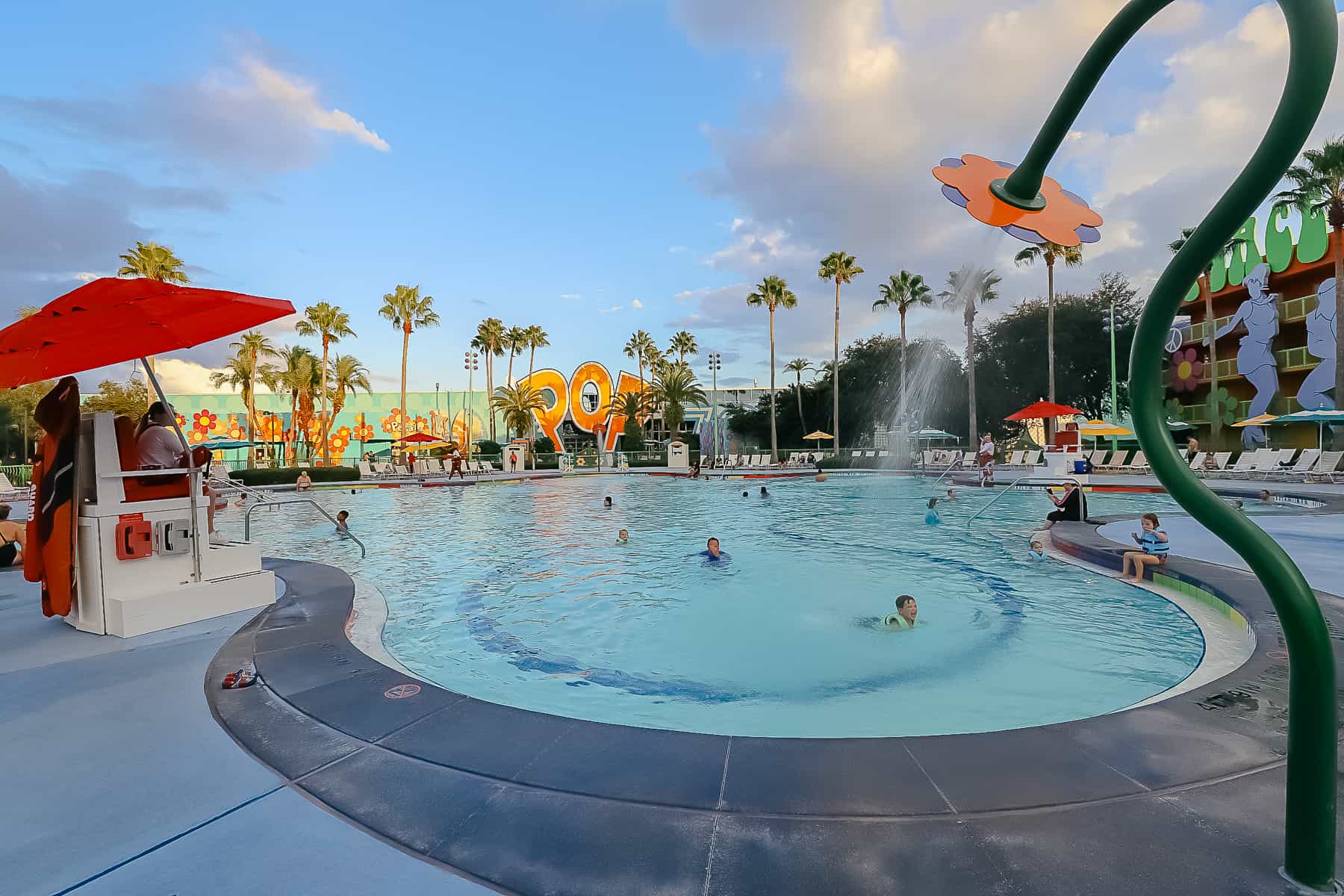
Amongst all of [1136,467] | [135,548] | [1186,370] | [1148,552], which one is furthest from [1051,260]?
[135,548]

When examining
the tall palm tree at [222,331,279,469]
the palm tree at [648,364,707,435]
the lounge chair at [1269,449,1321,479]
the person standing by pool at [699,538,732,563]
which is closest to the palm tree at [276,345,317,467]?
the tall palm tree at [222,331,279,469]

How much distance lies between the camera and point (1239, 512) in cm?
Result: 218

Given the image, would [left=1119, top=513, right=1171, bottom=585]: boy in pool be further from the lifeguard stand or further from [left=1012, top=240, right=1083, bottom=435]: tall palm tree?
[left=1012, top=240, right=1083, bottom=435]: tall palm tree

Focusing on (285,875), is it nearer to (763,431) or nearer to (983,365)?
(983,365)

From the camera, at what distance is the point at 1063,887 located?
2.21 metres

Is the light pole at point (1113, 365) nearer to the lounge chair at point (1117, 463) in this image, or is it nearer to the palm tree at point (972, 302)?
the lounge chair at point (1117, 463)

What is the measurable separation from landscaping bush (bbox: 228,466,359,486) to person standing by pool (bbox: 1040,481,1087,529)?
33.0m

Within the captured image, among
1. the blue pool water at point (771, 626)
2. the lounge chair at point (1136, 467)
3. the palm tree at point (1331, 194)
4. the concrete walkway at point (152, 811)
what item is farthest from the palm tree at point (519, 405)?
the concrete walkway at point (152, 811)

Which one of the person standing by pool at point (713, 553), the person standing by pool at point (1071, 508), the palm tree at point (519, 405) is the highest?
the palm tree at point (519, 405)

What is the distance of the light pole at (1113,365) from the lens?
1351 inches

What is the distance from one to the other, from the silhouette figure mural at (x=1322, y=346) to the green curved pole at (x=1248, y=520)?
123ft

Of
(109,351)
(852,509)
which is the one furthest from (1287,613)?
(852,509)

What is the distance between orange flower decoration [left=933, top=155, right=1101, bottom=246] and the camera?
9.59 feet

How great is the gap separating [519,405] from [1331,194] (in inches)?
1994
